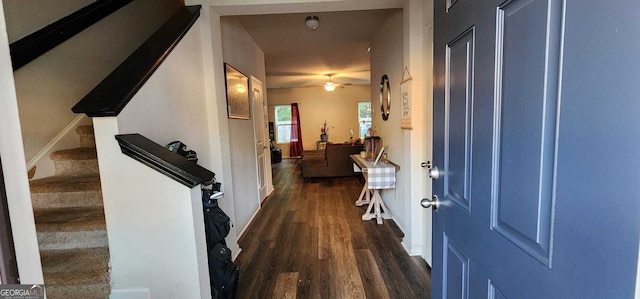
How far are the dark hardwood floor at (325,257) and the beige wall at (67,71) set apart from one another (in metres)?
1.88

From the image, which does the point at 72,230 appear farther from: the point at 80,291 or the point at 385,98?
the point at 385,98

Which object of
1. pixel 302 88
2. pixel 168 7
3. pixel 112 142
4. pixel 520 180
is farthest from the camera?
pixel 302 88

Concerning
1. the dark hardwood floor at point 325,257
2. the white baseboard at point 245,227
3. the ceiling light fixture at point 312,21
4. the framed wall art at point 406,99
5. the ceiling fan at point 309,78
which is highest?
the ceiling fan at point 309,78

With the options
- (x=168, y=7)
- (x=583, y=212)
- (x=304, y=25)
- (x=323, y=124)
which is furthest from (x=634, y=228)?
(x=323, y=124)

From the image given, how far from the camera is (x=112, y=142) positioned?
127 cm

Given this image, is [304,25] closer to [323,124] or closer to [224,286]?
[224,286]

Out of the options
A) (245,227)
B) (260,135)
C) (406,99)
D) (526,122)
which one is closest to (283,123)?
(260,135)

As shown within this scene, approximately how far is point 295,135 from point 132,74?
776cm

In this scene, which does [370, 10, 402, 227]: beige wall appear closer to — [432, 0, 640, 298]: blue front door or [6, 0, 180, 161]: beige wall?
[432, 0, 640, 298]: blue front door

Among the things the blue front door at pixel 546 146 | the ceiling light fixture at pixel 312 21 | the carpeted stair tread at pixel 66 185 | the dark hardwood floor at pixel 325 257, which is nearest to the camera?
the blue front door at pixel 546 146

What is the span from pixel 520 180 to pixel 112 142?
159cm

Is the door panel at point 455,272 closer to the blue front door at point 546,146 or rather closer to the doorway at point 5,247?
the blue front door at point 546,146

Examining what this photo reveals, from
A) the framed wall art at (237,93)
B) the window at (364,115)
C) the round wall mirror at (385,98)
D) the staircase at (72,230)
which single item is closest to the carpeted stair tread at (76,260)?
the staircase at (72,230)

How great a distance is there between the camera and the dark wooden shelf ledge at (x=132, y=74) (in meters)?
1.24
